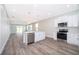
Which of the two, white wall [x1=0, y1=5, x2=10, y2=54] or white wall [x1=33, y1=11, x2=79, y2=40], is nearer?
white wall [x1=0, y1=5, x2=10, y2=54]

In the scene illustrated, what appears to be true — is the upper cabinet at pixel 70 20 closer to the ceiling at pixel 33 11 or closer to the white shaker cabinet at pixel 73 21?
the white shaker cabinet at pixel 73 21

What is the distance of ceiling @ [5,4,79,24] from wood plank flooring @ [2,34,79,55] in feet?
1.66

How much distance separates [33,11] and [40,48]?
3.23ft

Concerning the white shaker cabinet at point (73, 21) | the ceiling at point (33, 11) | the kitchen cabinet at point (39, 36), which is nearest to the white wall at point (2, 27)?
the ceiling at point (33, 11)

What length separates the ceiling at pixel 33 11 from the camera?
2121mm

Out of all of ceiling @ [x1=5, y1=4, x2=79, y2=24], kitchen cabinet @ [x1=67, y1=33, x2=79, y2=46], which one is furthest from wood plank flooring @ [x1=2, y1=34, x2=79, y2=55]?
ceiling @ [x1=5, y1=4, x2=79, y2=24]

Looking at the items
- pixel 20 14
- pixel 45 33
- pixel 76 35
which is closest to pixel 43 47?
pixel 45 33

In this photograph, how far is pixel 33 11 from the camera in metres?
Answer: 2.22

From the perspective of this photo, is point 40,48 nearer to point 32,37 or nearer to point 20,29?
point 32,37

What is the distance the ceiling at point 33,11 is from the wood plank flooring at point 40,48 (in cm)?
51

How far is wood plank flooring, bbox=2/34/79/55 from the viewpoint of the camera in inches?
84.1

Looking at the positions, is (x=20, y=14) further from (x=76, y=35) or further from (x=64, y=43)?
(x=76, y=35)

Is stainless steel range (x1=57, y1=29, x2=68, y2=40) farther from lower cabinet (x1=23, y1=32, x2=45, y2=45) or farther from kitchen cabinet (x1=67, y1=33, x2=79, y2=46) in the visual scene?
lower cabinet (x1=23, y1=32, x2=45, y2=45)
